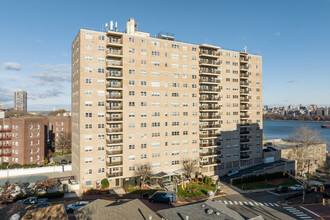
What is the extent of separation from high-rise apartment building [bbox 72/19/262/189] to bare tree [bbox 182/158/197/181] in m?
1.33

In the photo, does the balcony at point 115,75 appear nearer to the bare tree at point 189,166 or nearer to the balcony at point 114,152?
the balcony at point 114,152

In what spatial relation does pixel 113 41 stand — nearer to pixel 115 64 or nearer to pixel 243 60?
pixel 115 64

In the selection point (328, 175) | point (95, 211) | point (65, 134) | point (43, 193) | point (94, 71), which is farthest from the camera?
point (65, 134)

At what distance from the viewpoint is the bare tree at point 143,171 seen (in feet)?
158

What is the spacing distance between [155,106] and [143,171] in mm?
15714

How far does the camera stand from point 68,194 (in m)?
43.4

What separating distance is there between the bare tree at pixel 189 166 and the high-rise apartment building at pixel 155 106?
4.36 feet

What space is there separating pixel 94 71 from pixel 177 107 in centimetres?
2218

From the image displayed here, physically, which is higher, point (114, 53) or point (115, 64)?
point (114, 53)

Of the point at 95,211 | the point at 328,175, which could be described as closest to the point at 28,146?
the point at 95,211

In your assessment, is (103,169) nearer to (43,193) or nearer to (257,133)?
(43,193)

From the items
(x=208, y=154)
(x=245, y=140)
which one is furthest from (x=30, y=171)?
(x=245, y=140)

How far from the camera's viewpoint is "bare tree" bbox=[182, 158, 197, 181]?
52.4 m

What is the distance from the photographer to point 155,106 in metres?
53.2
